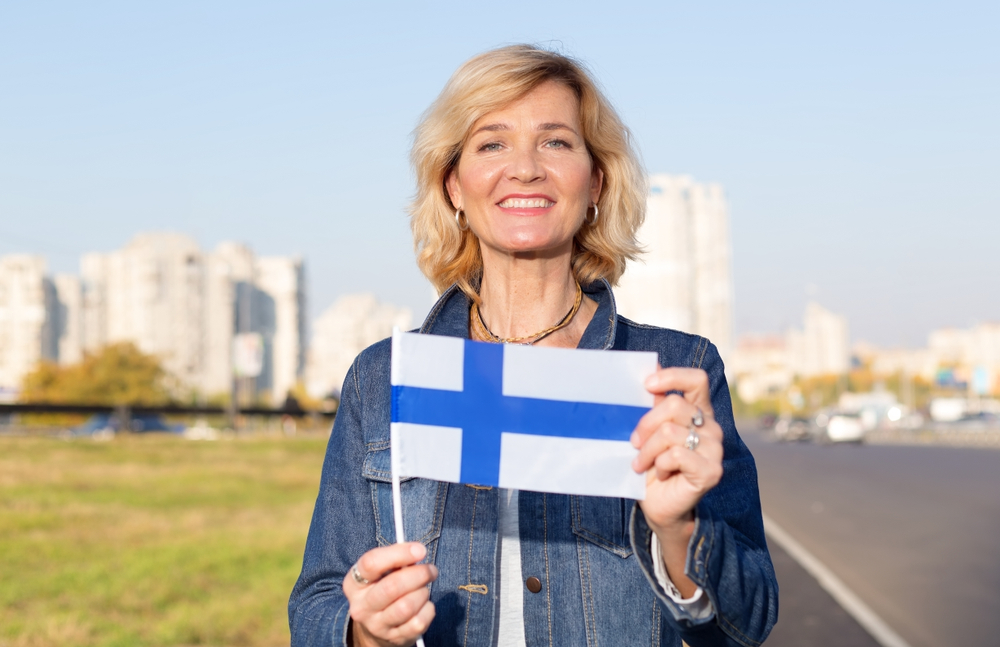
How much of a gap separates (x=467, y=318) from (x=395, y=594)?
0.91m

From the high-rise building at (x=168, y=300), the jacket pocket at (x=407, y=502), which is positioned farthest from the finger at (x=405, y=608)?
the high-rise building at (x=168, y=300)

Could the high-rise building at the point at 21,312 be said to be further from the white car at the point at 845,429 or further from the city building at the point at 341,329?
the white car at the point at 845,429

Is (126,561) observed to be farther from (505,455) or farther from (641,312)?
(641,312)

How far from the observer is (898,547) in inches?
514

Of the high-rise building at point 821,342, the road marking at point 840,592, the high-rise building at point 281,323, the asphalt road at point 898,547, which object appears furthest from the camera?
the high-rise building at point 821,342

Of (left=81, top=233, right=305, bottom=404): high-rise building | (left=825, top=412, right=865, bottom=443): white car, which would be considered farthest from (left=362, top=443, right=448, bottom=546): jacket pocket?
(left=81, top=233, right=305, bottom=404): high-rise building

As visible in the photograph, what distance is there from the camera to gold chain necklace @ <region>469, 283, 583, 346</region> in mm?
2650

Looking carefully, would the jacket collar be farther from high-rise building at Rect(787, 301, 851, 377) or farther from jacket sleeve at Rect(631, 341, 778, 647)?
high-rise building at Rect(787, 301, 851, 377)

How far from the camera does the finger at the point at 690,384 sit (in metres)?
1.97

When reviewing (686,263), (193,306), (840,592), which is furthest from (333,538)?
(193,306)

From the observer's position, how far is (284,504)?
60.0 ft

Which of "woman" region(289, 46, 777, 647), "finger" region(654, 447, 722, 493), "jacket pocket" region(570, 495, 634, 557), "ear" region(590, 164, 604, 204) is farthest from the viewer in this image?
"ear" region(590, 164, 604, 204)

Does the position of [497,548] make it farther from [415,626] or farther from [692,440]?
[692,440]

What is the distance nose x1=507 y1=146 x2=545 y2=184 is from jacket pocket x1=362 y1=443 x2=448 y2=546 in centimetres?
67
